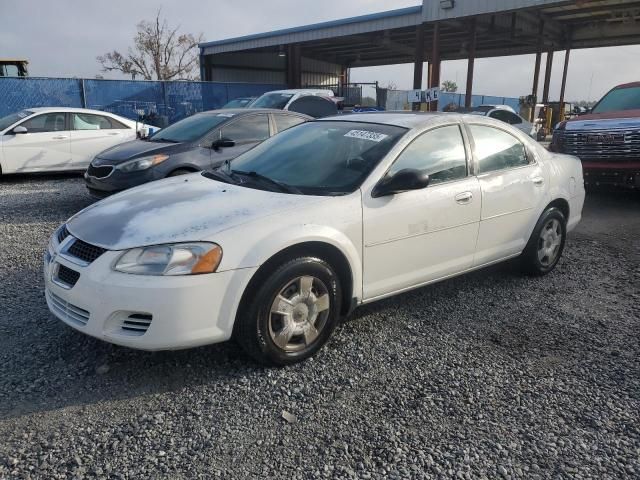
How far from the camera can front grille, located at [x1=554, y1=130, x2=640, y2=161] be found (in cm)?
757

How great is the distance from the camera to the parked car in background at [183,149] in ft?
21.6

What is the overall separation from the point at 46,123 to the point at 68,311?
8300 millimetres

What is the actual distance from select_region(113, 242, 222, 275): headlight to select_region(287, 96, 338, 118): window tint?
10205 millimetres

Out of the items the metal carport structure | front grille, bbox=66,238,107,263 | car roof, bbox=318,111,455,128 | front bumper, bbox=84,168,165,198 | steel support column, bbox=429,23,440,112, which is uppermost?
the metal carport structure

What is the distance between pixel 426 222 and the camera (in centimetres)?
356

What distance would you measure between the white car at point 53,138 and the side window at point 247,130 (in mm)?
4391

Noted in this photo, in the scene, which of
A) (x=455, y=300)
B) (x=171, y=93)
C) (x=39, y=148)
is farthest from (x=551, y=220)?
(x=171, y=93)

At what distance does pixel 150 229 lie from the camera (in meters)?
2.88

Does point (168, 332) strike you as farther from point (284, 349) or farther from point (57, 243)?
point (57, 243)

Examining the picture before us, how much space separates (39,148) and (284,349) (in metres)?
8.71

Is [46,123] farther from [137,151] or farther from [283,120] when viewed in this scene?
[283,120]

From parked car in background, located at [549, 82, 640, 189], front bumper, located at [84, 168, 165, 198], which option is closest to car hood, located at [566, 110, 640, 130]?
parked car in background, located at [549, 82, 640, 189]

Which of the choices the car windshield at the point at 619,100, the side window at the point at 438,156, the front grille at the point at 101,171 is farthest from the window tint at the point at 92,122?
the car windshield at the point at 619,100

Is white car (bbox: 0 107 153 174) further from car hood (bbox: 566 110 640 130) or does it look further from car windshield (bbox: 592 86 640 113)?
car windshield (bbox: 592 86 640 113)
